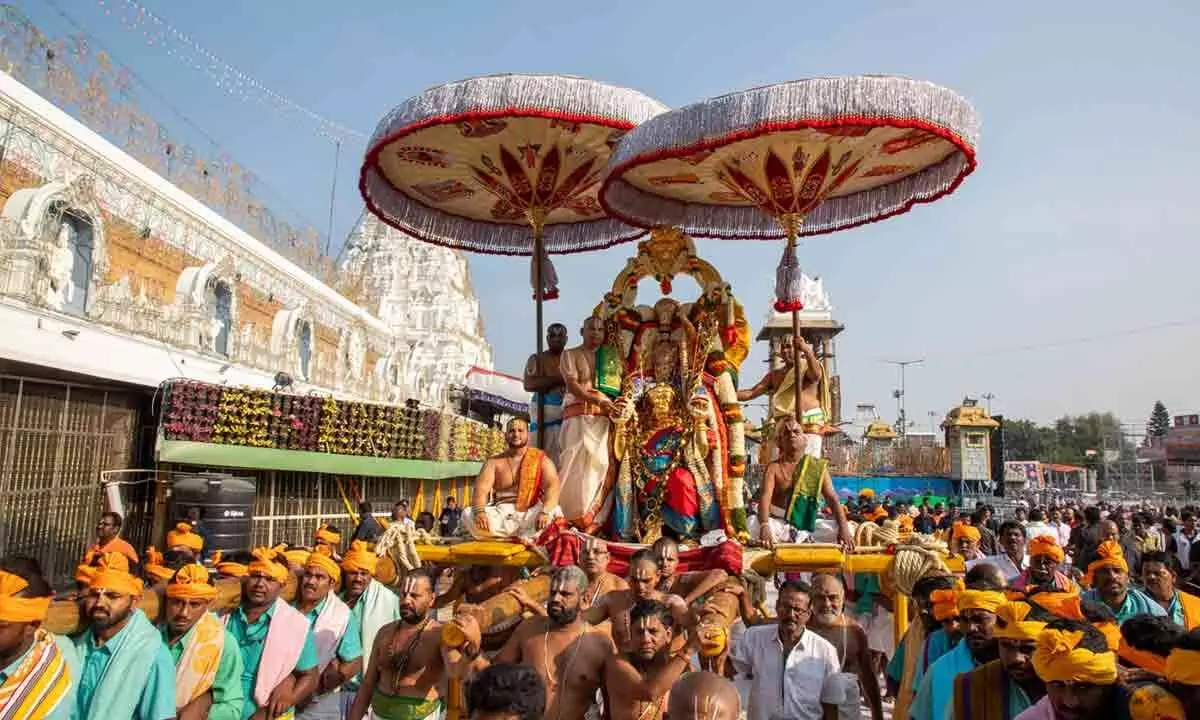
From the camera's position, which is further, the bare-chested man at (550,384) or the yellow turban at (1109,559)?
the bare-chested man at (550,384)

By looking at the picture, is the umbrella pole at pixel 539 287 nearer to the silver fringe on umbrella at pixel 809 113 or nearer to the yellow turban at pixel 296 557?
the silver fringe on umbrella at pixel 809 113

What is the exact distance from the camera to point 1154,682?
2482 millimetres

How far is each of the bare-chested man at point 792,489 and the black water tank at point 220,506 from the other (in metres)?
7.68

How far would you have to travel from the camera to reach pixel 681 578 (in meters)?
5.68

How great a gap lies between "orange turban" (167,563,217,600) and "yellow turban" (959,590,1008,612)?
355 centimetres

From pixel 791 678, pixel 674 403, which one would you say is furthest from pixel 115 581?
pixel 674 403

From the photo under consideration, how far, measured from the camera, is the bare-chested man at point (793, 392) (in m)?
7.85

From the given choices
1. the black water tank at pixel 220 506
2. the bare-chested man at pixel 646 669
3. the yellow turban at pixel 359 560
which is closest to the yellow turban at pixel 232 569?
the yellow turban at pixel 359 560

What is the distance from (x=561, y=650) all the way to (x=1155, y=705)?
2551 mm

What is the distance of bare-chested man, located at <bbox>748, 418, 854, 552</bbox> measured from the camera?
6.65 metres

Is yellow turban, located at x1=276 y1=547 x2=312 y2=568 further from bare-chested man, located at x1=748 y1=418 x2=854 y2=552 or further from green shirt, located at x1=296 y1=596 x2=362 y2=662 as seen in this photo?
bare-chested man, located at x1=748 y1=418 x2=854 y2=552

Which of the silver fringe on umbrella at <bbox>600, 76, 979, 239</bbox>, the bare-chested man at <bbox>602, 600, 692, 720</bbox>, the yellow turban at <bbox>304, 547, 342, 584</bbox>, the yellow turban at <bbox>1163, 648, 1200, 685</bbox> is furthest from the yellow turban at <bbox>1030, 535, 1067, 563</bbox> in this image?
the yellow turban at <bbox>304, 547, 342, 584</bbox>

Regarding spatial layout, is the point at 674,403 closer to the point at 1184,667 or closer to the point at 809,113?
the point at 809,113

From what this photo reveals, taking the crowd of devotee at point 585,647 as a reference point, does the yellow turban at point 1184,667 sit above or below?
above
